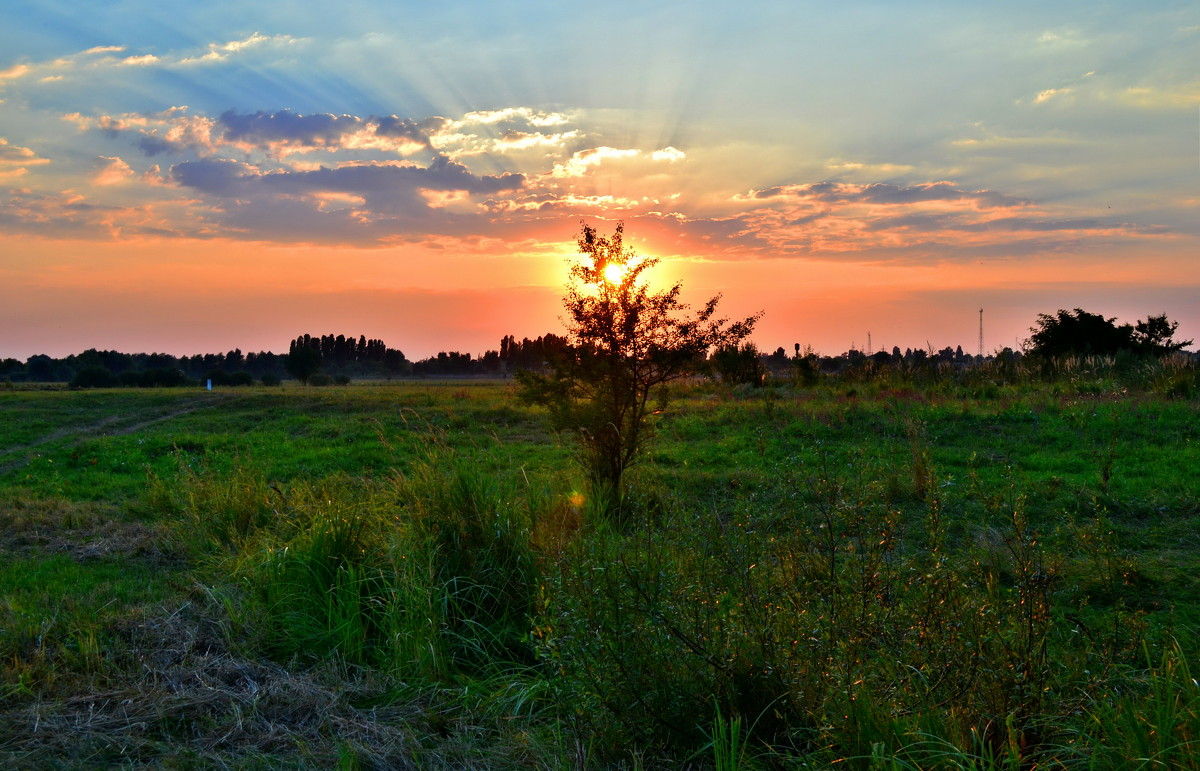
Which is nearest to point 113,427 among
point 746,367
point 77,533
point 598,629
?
point 77,533

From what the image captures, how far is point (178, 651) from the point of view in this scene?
4.39m

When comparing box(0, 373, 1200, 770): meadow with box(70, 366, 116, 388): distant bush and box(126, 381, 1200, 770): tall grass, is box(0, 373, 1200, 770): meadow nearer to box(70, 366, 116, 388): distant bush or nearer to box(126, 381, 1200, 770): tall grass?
box(126, 381, 1200, 770): tall grass

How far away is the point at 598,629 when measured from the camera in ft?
11.0

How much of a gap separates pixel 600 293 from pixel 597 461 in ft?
6.05

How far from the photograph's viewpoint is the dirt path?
622 inches

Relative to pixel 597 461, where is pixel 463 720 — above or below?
below

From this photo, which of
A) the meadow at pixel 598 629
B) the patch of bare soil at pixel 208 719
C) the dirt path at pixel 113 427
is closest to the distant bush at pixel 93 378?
the dirt path at pixel 113 427

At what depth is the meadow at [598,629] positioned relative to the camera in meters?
2.98

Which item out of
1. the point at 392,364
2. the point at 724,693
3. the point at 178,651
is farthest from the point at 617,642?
the point at 392,364

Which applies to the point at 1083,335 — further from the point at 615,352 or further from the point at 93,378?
the point at 93,378

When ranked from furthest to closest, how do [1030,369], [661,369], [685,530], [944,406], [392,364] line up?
[392,364] < [1030,369] < [944,406] < [661,369] < [685,530]

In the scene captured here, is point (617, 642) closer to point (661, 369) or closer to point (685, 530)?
point (685, 530)

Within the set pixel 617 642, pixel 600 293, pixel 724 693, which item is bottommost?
pixel 724 693

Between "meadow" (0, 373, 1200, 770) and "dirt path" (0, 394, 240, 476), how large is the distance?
9.04 m
